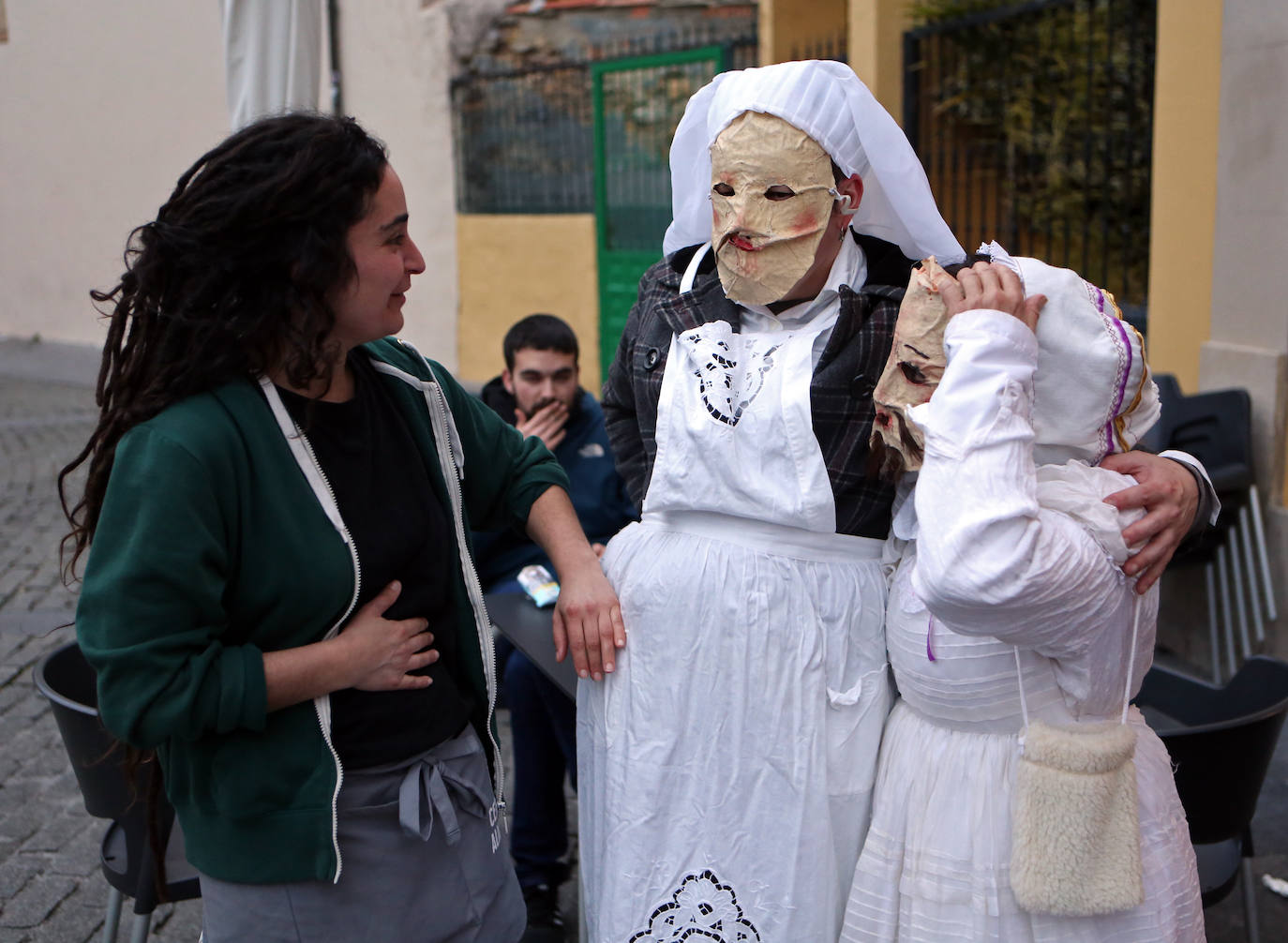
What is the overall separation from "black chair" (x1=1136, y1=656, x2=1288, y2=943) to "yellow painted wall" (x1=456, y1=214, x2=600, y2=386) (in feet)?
21.4

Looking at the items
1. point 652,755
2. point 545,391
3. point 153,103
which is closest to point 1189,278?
point 545,391

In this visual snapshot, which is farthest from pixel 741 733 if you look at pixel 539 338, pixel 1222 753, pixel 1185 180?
pixel 1185 180

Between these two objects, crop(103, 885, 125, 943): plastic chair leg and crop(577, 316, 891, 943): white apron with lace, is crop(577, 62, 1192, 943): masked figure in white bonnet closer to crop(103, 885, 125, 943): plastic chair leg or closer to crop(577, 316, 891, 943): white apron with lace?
crop(577, 316, 891, 943): white apron with lace

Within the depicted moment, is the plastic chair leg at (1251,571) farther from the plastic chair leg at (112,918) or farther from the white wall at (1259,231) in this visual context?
the plastic chair leg at (112,918)

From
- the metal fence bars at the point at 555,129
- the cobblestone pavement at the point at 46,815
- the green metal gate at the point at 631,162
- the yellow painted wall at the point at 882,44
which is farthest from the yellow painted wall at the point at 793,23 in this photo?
the cobblestone pavement at the point at 46,815

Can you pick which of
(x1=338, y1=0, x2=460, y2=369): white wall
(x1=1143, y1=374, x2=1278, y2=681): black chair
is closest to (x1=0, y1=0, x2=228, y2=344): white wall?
(x1=338, y1=0, x2=460, y2=369): white wall

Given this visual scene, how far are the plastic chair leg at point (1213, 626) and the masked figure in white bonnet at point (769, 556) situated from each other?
3037 millimetres

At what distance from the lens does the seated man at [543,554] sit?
3328 millimetres

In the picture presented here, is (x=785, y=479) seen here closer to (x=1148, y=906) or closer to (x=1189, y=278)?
(x=1148, y=906)

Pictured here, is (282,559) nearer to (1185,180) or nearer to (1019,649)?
(1019,649)

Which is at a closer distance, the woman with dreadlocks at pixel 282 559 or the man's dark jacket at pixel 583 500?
the woman with dreadlocks at pixel 282 559

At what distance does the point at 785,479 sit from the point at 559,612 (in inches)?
18.2

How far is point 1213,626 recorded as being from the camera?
4645 mm

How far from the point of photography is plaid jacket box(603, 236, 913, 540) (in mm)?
2072
